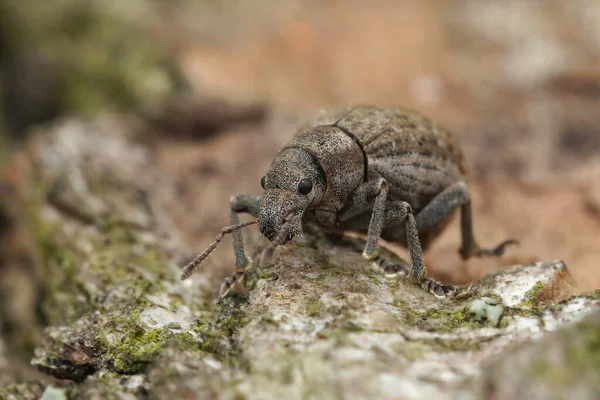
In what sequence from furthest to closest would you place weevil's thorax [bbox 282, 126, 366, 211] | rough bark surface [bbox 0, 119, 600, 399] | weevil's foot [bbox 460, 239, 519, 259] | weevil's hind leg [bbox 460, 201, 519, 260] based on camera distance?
1. weevil's foot [bbox 460, 239, 519, 259]
2. weevil's hind leg [bbox 460, 201, 519, 260]
3. weevil's thorax [bbox 282, 126, 366, 211]
4. rough bark surface [bbox 0, 119, 600, 399]

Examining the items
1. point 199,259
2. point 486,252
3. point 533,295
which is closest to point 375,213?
point 533,295

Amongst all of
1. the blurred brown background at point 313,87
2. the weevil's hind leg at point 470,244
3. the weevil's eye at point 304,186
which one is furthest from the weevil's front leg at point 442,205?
the weevil's eye at point 304,186

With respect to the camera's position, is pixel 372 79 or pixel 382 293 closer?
pixel 382 293

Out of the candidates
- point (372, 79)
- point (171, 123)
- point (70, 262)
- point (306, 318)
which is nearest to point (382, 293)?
point (306, 318)

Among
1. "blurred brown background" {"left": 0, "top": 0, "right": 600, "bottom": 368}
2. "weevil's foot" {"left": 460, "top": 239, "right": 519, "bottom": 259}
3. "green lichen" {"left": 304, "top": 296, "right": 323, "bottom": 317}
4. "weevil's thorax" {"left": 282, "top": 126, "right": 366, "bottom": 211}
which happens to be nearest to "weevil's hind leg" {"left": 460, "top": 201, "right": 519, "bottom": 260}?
"weevil's foot" {"left": 460, "top": 239, "right": 519, "bottom": 259}

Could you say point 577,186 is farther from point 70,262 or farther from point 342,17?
point 342,17

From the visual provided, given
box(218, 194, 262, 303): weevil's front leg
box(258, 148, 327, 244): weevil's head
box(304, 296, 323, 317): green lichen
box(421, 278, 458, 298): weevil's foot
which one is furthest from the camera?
box(218, 194, 262, 303): weevil's front leg

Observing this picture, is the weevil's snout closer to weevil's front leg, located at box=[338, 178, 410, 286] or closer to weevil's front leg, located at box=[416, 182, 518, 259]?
weevil's front leg, located at box=[338, 178, 410, 286]
